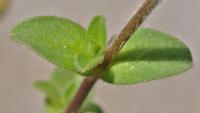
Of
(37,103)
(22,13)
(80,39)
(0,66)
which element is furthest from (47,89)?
(22,13)

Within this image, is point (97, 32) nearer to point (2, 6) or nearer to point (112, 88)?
point (2, 6)

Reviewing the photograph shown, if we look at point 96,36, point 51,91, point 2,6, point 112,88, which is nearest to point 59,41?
point 96,36

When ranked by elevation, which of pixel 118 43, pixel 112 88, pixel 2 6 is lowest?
pixel 118 43

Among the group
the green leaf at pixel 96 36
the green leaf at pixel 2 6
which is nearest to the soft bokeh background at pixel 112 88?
the green leaf at pixel 2 6

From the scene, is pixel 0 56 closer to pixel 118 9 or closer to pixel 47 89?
pixel 118 9

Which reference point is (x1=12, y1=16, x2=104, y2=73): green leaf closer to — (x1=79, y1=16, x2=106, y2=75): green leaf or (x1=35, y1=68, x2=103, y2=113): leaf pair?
(x1=79, y1=16, x2=106, y2=75): green leaf

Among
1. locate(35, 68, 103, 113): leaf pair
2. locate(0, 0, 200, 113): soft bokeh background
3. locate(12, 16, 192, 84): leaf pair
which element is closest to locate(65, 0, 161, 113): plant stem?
locate(12, 16, 192, 84): leaf pair

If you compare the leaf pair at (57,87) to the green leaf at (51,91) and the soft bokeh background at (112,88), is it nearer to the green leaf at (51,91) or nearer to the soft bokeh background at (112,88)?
the green leaf at (51,91)
